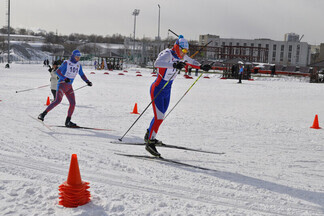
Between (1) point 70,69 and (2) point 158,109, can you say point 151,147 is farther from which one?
(1) point 70,69

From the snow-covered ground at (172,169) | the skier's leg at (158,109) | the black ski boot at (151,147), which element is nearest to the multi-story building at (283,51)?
the snow-covered ground at (172,169)

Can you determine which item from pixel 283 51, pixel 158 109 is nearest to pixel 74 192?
pixel 158 109

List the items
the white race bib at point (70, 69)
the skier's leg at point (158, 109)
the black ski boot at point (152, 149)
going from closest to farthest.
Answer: the black ski boot at point (152, 149)
the skier's leg at point (158, 109)
the white race bib at point (70, 69)

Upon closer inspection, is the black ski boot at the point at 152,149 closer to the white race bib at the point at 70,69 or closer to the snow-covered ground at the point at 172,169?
the snow-covered ground at the point at 172,169

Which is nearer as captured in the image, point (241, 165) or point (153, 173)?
point (153, 173)

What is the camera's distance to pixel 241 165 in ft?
18.0

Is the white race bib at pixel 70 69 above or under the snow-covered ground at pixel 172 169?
above

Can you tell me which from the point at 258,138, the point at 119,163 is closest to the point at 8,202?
the point at 119,163

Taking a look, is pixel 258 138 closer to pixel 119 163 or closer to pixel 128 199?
pixel 119 163

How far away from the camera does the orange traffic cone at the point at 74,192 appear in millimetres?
3557

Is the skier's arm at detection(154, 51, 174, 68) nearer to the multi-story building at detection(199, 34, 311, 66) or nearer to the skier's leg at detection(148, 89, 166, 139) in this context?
the skier's leg at detection(148, 89, 166, 139)

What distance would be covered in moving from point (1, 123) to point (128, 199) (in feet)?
18.4

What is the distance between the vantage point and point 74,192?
356 cm

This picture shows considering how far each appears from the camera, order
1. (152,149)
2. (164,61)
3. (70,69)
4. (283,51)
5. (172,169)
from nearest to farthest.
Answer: (172,169)
(164,61)
(152,149)
(70,69)
(283,51)
